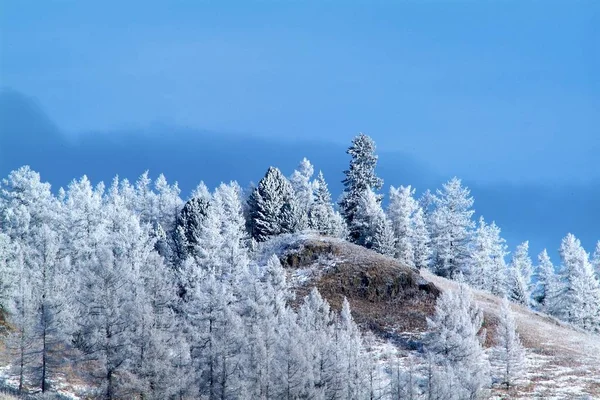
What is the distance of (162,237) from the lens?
7350 centimetres

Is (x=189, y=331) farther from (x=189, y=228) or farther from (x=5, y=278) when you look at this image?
(x=189, y=228)

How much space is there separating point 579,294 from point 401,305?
28223 mm

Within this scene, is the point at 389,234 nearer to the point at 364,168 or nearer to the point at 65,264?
the point at 364,168

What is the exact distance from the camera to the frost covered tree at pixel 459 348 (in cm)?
3859

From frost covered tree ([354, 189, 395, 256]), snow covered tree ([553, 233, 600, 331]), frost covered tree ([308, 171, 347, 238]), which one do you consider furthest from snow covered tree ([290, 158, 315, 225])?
snow covered tree ([553, 233, 600, 331])

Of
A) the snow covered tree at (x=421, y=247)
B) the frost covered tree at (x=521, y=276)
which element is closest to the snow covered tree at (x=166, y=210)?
the snow covered tree at (x=421, y=247)

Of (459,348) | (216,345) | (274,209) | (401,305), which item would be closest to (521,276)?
(274,209)

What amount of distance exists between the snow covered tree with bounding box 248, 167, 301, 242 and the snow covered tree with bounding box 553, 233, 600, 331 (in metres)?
33.6

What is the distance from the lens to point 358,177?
294 ft

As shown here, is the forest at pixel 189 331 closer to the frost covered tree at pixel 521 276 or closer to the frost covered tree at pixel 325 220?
the frost covered tree at pixel 325 220

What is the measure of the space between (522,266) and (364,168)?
114 ft

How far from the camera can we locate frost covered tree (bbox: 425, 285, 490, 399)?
127 feet

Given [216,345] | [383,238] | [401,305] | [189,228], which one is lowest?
[216,345]

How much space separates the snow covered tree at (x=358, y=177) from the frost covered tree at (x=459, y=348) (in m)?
42.8
